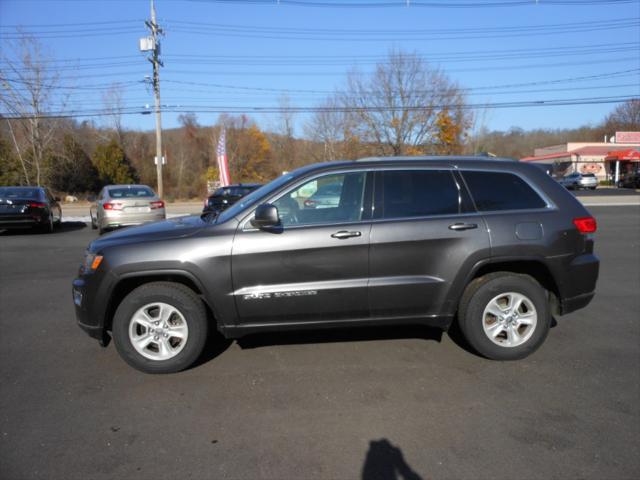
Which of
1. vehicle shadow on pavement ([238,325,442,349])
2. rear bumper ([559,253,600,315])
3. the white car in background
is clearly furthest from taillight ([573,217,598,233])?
the white car in background

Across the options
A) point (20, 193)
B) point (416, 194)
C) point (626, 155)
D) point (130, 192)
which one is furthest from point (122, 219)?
point (626, 155)

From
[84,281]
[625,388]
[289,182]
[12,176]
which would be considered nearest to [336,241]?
[289,182]

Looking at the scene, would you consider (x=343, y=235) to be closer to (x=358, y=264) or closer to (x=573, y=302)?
(x=358, y=264)

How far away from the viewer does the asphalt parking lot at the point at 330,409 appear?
2.93 meters

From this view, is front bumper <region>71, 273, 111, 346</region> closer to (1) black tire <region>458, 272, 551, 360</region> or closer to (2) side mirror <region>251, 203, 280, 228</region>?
(2) side mirror <region>251, 203, 280, 228</region>

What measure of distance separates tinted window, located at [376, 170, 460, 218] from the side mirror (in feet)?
3.03

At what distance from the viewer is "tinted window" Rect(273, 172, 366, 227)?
4.31 meters

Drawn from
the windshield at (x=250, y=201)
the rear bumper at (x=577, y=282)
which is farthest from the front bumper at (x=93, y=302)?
the rear bumper at (x=577, y=282)

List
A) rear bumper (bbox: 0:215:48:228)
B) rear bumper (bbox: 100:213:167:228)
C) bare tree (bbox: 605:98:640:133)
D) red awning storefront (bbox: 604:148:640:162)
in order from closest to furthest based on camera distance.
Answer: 1. rear bumper (bbox: 100:213:167:228)
2. rear bumper (bbox: 0:215:48:228)
3. red awning storefront (bbox: 604:148:640:162)
4. bare tree (bbox: 605:98:640:133)

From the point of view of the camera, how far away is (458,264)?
4.27m

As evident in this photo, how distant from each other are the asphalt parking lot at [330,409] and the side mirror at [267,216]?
1.29 m

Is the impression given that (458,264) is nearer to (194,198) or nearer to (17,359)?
(17,359)

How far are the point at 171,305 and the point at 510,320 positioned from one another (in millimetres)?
2959

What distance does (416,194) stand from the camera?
4449 mm
